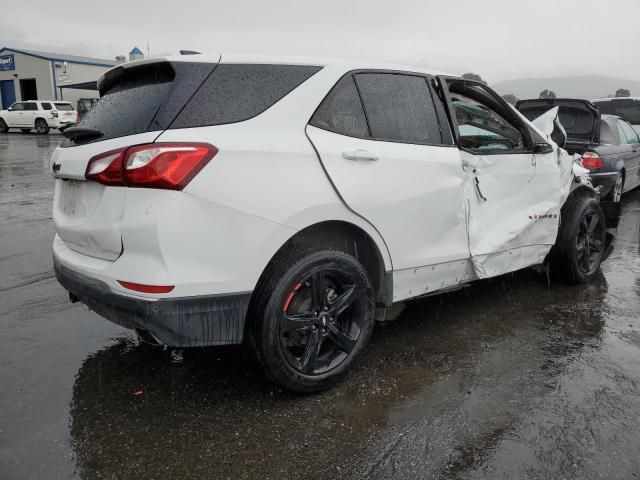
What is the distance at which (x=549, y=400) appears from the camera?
2.84 meters

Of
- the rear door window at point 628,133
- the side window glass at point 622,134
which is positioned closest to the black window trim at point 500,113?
the side window glass at point 622,134

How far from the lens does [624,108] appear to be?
483 inches

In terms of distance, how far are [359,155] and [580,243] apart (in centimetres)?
278

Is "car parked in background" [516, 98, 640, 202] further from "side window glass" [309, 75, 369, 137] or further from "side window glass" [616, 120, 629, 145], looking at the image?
"side window glass" [309, 75, 369, 137]

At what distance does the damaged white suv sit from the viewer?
7.77 ft

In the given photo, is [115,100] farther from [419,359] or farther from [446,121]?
[419,359]

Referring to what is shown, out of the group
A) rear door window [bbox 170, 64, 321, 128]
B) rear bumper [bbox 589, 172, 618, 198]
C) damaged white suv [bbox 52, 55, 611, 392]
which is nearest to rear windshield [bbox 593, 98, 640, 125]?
rear bumper [bbox 589, 172, 618, 198]

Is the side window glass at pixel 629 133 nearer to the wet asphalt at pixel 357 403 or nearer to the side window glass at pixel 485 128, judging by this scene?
the wet asphalt at pixel 357 403

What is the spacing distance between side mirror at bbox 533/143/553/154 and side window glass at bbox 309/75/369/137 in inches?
66.6

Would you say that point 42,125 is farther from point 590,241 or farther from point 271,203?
point 271,203

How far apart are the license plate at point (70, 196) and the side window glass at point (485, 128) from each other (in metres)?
2.55

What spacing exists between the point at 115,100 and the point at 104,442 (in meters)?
1.77

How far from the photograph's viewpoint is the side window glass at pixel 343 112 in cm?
281

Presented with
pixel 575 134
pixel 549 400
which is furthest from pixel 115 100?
pixel 575 134
